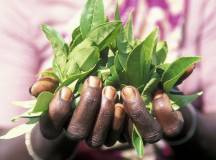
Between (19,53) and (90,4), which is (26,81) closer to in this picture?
(19,53)

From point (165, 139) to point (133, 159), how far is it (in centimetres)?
10

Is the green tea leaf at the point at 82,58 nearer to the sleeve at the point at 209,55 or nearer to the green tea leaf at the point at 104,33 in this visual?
the green tea leaf at the point at 104,33

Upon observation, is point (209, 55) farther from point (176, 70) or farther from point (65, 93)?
point (65, 93)

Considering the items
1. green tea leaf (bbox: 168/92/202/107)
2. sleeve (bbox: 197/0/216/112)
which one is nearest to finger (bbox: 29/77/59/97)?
green tea leaf (bbox: 168/92/202/107)

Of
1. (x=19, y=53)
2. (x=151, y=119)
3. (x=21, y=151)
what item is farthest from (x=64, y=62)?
(x=19, y=53)

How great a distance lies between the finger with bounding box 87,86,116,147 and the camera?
841mm

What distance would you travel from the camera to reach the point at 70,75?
0.86 metres

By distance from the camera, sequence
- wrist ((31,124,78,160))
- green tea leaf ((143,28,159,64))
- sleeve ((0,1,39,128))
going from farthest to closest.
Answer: sleeve ((0,1,39,128)), wrist ((31,124,78,160)), green tea leaf ((143,28,159,64))

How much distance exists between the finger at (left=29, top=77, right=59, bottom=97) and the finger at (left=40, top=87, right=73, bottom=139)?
4 centimetres

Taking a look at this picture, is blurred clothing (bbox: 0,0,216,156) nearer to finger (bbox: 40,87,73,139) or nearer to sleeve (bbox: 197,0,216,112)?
sleeve (bbox: 197,0,216,112)

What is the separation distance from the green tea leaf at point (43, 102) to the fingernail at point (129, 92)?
131 mm

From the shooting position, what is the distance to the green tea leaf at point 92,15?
0.87 metres

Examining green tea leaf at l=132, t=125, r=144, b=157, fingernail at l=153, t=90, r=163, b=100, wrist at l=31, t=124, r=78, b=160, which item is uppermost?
fingernail at l=153, t=90, r=163, b=100

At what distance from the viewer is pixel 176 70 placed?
845 mm
